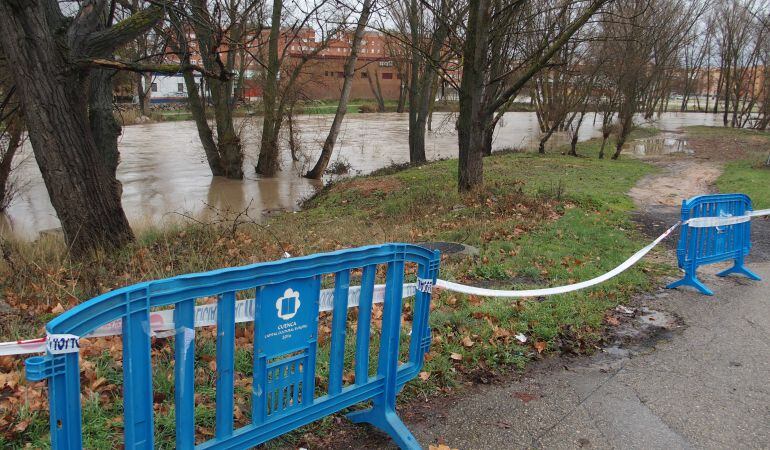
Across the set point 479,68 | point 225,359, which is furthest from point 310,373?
point 479,68

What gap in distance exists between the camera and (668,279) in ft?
23.8

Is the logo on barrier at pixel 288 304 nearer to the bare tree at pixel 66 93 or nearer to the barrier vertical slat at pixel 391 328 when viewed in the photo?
the barrier vertical slat at pixel 391 328

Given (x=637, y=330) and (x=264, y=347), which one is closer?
(x=264, y=347)

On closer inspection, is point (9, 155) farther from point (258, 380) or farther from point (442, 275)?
point (258, 380)

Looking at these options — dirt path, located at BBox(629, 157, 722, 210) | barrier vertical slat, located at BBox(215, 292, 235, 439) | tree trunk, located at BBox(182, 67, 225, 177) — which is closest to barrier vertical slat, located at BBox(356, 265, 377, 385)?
barrier vertical slat, located at BBox(215, 292, 235, 439)

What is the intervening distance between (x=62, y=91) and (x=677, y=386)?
7.78 m

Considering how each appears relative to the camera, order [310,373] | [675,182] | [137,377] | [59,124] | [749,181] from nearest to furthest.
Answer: [137,377]
[310,373]
[59,124]
[749,181]
[675,182]

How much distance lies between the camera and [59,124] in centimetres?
772

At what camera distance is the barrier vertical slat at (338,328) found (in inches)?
121

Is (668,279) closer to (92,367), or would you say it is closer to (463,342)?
(463,342)

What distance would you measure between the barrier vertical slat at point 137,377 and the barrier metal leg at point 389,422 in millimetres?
1419

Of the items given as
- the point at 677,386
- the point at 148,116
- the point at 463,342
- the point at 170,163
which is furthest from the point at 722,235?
the point at 148,116

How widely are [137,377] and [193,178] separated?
23.5 meters

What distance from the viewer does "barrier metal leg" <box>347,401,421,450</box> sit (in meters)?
3.33
